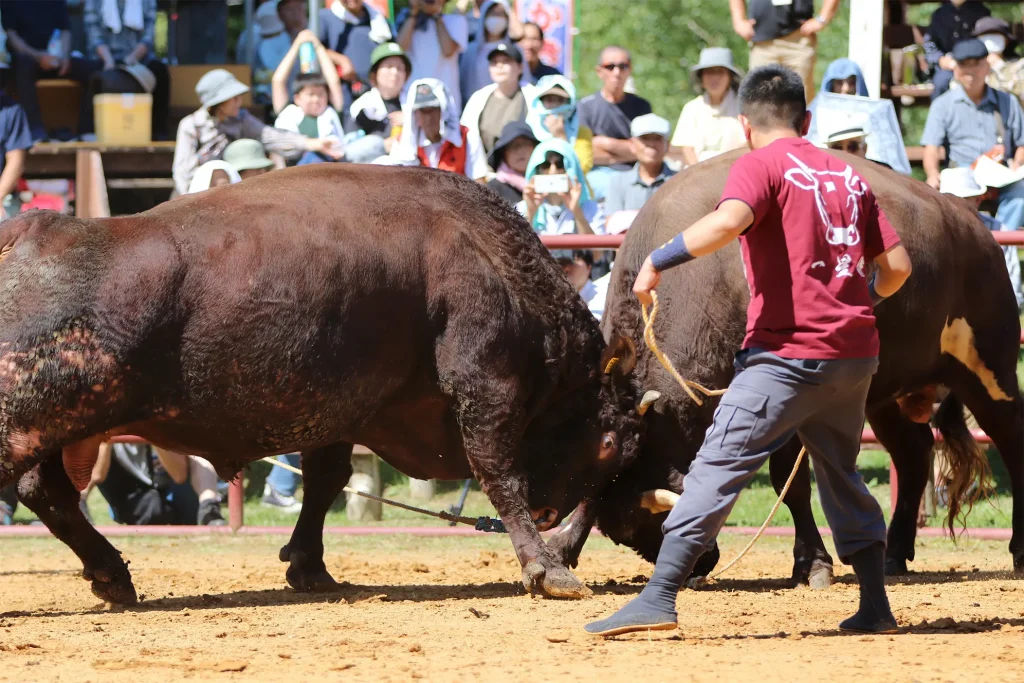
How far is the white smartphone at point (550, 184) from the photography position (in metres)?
9.63

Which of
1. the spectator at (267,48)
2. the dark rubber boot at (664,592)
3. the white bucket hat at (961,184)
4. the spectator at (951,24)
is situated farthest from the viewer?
the spectator at (267,48)

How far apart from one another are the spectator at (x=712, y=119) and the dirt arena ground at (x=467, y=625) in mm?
4230

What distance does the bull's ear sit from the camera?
6.63 metres

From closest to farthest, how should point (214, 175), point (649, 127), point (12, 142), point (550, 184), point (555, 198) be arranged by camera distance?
point (550, 184) < point (555, 198) < point (214, 175) < point (649, 127) < point (12, 142)

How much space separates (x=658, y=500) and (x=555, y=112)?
5.07 m

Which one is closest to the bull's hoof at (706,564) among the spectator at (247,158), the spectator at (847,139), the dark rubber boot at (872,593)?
the dark rubber boot at (872,593)

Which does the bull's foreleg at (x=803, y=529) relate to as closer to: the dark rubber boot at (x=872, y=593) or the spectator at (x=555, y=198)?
the dark rubber boot at (x=872, y=593)

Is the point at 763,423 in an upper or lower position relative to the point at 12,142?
lower

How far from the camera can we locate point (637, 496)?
6.76 meters

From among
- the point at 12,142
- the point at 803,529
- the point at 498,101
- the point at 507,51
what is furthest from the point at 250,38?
the point at 803,529

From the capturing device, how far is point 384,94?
38.9ft

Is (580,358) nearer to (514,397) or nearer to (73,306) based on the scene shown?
(514,397)

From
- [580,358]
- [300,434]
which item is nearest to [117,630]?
[300,434]

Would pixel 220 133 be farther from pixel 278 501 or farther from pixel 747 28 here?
pixel 747 28
